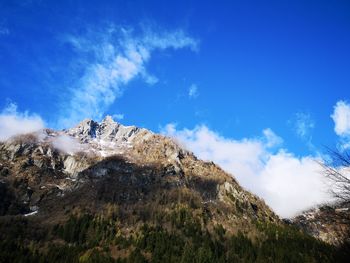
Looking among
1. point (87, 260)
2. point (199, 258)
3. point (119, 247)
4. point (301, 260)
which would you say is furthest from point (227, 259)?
point (87, 260)

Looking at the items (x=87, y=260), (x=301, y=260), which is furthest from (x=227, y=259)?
(x=87, y=260)

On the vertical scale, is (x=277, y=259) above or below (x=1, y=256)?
above

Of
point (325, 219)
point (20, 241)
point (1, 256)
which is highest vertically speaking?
point (20, 241)

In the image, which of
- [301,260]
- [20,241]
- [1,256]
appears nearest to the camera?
[1,256]

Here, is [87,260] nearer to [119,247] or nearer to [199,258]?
[119,247]

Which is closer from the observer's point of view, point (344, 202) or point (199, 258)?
→ point (344, 202)

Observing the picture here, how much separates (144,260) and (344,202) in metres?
176

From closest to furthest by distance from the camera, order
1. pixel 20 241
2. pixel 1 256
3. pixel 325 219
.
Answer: pixel 325 219 → pixel 1 256 → pixel 20 241

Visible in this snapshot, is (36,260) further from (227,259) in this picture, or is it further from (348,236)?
(348,236)

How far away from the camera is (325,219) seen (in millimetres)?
16125

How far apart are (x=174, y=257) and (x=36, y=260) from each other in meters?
67.1

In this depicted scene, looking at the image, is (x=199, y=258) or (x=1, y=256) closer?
(x=1, y=256)

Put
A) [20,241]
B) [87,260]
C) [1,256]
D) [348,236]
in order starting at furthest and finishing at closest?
[20,241], [87,260], [1,256], [348,236]

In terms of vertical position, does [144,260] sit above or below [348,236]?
above
